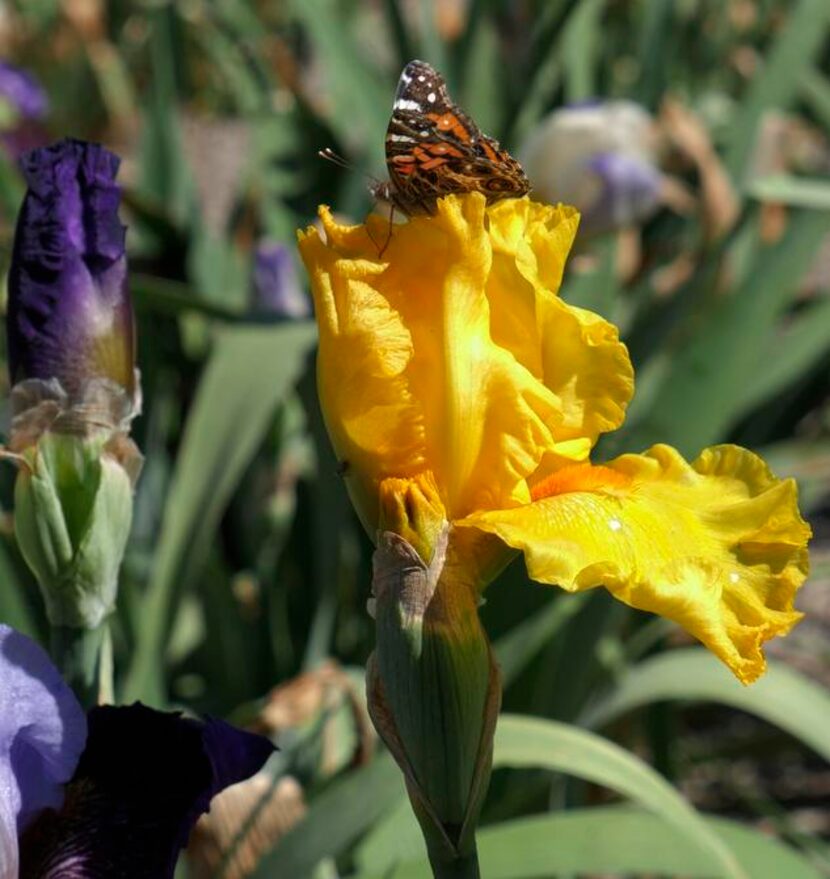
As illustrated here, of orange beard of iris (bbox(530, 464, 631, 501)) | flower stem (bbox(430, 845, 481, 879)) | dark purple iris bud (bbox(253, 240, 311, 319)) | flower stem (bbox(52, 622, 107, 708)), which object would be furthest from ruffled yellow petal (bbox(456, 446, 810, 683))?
dark purple iris bud (bbox(253, 240, 311, 319))

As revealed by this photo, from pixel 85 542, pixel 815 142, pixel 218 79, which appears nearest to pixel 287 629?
pixel 85 542

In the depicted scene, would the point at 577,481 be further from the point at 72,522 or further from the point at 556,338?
the point at 72,522

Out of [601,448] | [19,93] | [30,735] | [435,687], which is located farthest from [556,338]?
[19,93]

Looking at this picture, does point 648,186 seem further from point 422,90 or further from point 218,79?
point 218,79

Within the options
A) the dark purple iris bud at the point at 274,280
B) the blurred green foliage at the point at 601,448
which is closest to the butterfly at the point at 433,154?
the blurred green foliage at the point at 601,448

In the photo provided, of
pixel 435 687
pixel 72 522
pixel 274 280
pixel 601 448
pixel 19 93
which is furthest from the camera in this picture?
pixel 19 93

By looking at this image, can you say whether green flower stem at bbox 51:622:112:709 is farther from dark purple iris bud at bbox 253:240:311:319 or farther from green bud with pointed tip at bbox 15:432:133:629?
dark purple iris bud at bbox 253:240:311:319
